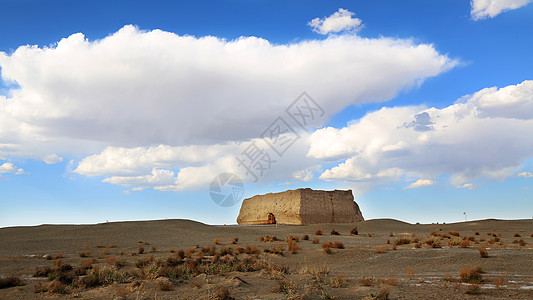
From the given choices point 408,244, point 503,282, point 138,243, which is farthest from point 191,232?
point 503,282

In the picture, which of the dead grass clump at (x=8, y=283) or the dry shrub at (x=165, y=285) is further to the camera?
the dead grass clump at (x=8, y=283)

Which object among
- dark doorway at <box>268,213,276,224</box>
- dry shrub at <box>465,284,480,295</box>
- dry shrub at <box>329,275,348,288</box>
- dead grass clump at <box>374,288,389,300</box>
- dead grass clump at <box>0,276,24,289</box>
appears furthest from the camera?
dark doorway at <box>268,213,276,224</box>

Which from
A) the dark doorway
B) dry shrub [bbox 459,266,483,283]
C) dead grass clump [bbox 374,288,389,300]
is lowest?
Answer: dead grass clump [bbox 374,288,389,300]

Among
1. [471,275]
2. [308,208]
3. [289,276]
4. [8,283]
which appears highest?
[308,208]

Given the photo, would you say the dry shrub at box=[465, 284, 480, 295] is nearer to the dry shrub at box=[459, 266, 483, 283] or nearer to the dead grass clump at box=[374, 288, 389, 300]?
the dry shrub at box=[459, 266, 483, 283]

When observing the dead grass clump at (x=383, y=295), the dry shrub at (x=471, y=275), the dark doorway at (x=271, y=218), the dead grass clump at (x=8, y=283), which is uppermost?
the dark doorway at (x=271, y=218)

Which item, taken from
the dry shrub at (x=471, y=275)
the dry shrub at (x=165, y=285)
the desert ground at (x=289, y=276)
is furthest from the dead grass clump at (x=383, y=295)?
the dry shrub at (x=165, y=285)

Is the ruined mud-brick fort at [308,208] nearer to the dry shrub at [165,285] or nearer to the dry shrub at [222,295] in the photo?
the dry shrub at [165,285]

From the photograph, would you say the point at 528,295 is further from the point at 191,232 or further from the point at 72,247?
the point at 191,232

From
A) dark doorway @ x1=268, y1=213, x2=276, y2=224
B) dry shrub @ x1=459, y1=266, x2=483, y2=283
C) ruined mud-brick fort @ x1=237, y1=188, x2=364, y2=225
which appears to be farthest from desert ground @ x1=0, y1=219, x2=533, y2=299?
dark doorway @ x1=268, y1=213, x2=276, y2=224

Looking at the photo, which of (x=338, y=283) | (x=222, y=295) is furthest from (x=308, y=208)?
(x=222, y=295)

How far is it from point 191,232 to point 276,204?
73.7ft

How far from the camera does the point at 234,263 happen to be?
1608cm

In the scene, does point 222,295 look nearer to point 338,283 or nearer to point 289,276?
point 338,283
